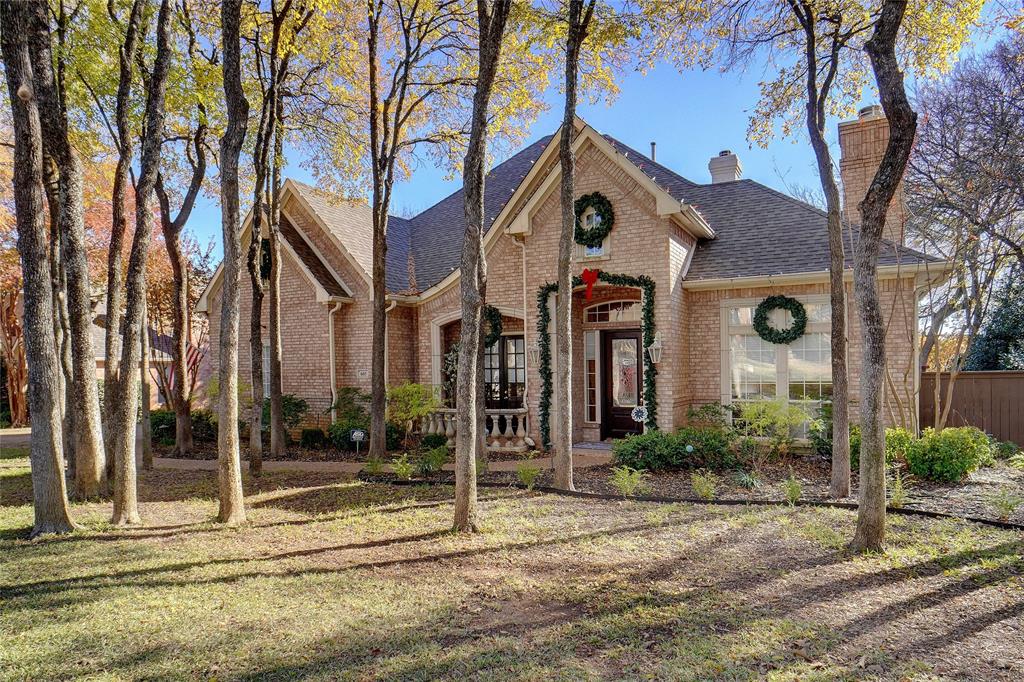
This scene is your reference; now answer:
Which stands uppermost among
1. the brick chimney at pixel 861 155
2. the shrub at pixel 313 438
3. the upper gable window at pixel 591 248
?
the brick chimney at pixel 861 155

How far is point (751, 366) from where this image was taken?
1137cm

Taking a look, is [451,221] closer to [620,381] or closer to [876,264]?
[620,381]

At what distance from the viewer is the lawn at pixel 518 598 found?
11.8 ft

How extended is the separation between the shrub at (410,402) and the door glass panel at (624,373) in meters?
3.97

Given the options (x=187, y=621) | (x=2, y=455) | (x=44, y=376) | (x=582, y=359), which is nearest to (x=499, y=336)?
(x=582, y=359)

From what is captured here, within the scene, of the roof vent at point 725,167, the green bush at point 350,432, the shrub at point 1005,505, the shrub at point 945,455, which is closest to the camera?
the shrub at point 1005,505

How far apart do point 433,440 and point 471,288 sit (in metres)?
6.82

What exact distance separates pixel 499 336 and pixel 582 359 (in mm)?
1974

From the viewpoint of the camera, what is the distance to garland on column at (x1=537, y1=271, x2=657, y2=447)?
36.1 feet

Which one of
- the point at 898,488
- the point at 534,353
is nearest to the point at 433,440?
the point at 534,353

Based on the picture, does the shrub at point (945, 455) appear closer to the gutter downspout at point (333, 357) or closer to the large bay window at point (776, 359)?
the large bay window at point (776, 359)

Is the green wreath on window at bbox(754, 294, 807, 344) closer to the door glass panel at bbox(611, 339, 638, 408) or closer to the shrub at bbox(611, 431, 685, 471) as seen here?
the door glass panel at bbox(611, 339, 638, 408)

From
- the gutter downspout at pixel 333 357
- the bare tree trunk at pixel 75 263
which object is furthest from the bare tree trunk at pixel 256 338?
the gutter downspout at pixel 333 357

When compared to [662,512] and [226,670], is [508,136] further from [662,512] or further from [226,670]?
[226,670]
